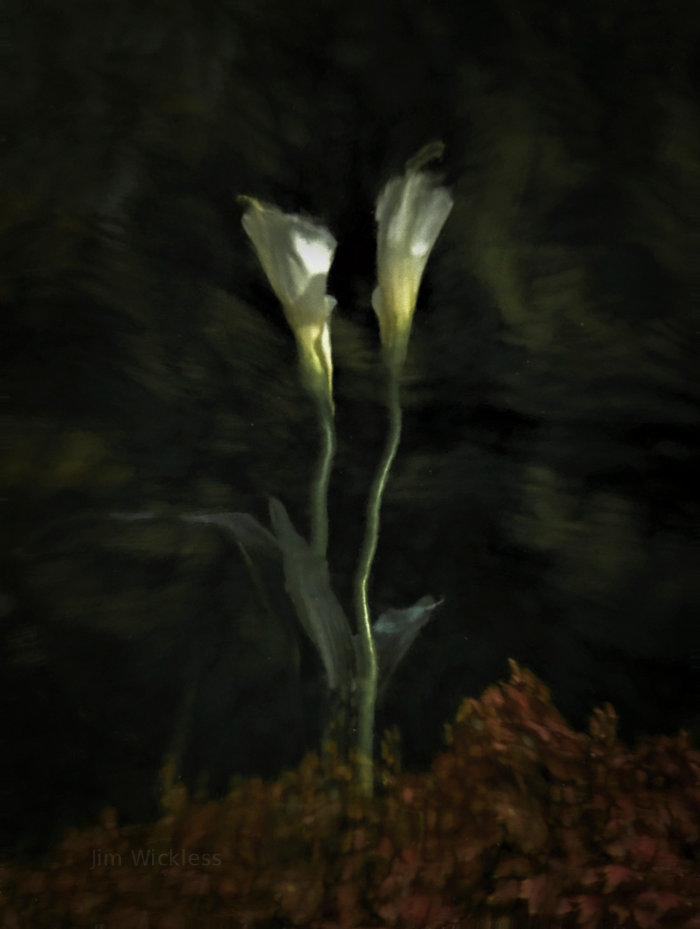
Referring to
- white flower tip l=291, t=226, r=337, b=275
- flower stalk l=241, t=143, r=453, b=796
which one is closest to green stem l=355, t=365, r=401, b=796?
flower stalk l=241, t=143, r=453, b=796

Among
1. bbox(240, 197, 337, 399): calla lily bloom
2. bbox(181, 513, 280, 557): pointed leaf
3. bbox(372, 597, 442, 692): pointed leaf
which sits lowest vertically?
bbox(372, 597, 442, 692): pointed leaf

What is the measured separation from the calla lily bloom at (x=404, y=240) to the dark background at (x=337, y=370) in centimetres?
1

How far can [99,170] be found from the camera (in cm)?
67

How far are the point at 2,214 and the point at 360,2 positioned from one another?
0.42 m

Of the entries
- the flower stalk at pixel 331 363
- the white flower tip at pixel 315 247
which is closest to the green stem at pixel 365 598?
the flower stalk at pixel 331 363

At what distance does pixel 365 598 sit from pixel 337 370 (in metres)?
0.24

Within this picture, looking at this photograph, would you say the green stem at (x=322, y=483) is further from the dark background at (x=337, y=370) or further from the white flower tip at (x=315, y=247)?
the white flower tip at (x=315, y=247)

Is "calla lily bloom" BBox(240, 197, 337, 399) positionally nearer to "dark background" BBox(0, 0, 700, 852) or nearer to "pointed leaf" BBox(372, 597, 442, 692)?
"dark background" BBox(0, 0, 700, 852)

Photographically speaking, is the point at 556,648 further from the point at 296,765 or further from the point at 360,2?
the point at 360,2

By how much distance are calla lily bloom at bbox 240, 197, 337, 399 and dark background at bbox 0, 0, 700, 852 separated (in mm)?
17

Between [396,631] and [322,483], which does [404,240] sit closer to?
[322,483]

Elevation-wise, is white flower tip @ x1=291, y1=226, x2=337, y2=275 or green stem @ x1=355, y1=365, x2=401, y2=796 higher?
white flower tip @ x1=291, y1=226, x2=337, y2=275

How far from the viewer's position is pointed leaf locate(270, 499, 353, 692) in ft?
2.29

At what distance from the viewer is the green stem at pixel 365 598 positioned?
68 centimetres
